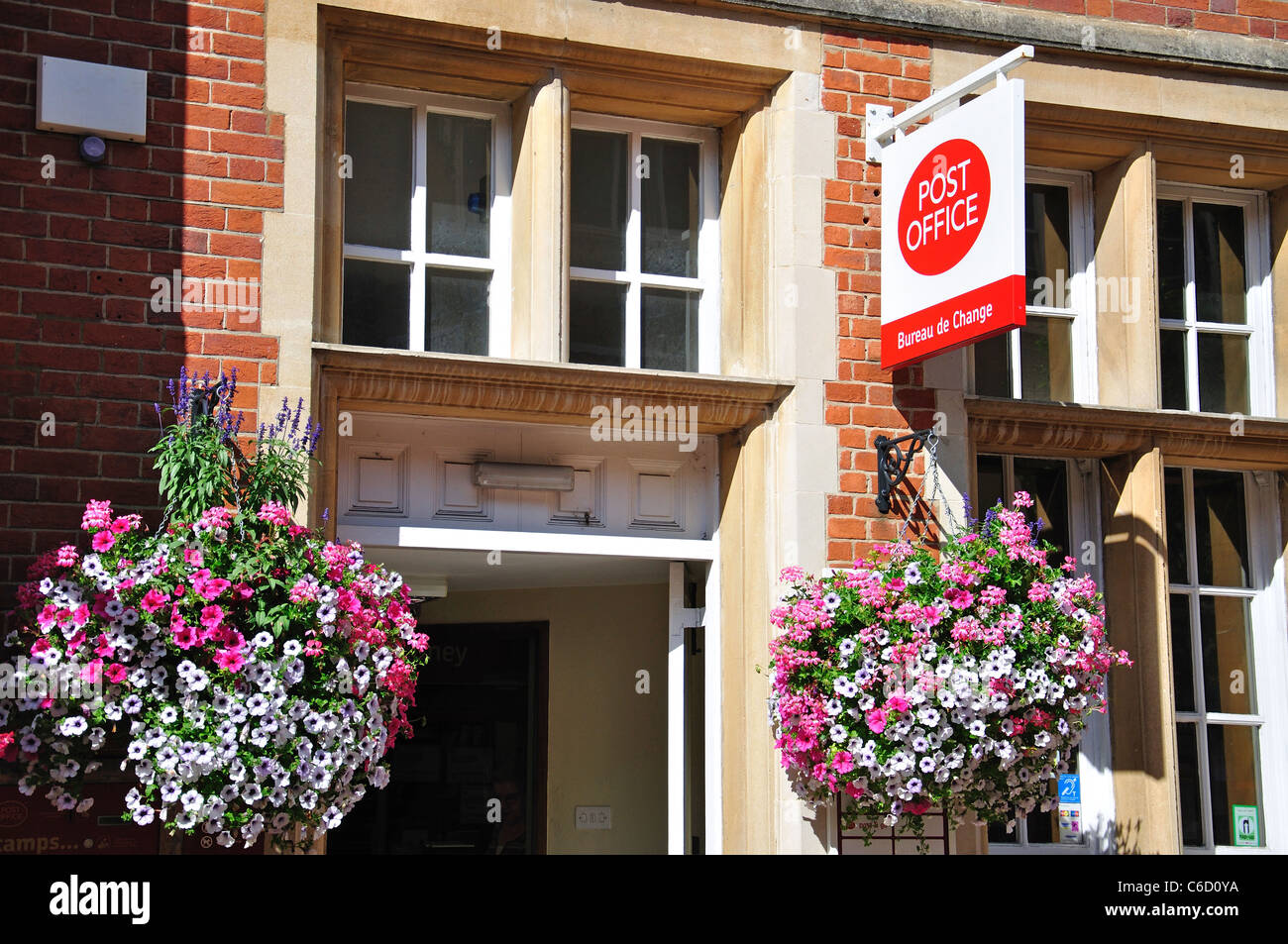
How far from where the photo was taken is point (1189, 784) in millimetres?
7336

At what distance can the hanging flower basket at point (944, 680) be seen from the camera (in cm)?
557

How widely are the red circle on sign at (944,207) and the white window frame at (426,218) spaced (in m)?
1.69

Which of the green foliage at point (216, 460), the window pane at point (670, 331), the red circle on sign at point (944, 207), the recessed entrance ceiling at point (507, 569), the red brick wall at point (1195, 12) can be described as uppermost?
the red brick wall at point (1195, 12)

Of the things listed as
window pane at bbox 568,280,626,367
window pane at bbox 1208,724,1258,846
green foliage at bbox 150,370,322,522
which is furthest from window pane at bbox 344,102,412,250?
window pane at bbox 1208,724,1258,846

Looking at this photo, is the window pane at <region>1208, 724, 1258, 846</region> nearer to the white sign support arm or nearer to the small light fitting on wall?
the white sign support arm

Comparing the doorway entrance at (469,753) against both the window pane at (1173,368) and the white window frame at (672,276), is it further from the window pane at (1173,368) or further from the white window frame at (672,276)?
the window pane at (1173,368)

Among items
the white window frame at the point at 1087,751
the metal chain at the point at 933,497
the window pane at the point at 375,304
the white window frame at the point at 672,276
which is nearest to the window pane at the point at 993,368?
the white window frame at the point at 1087,751

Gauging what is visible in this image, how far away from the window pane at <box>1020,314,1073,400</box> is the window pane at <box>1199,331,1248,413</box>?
0.74 meters

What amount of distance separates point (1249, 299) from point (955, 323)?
2.64 meters

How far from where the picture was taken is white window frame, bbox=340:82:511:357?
6.49m

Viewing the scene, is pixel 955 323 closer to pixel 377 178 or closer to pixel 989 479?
pixel 989 479
